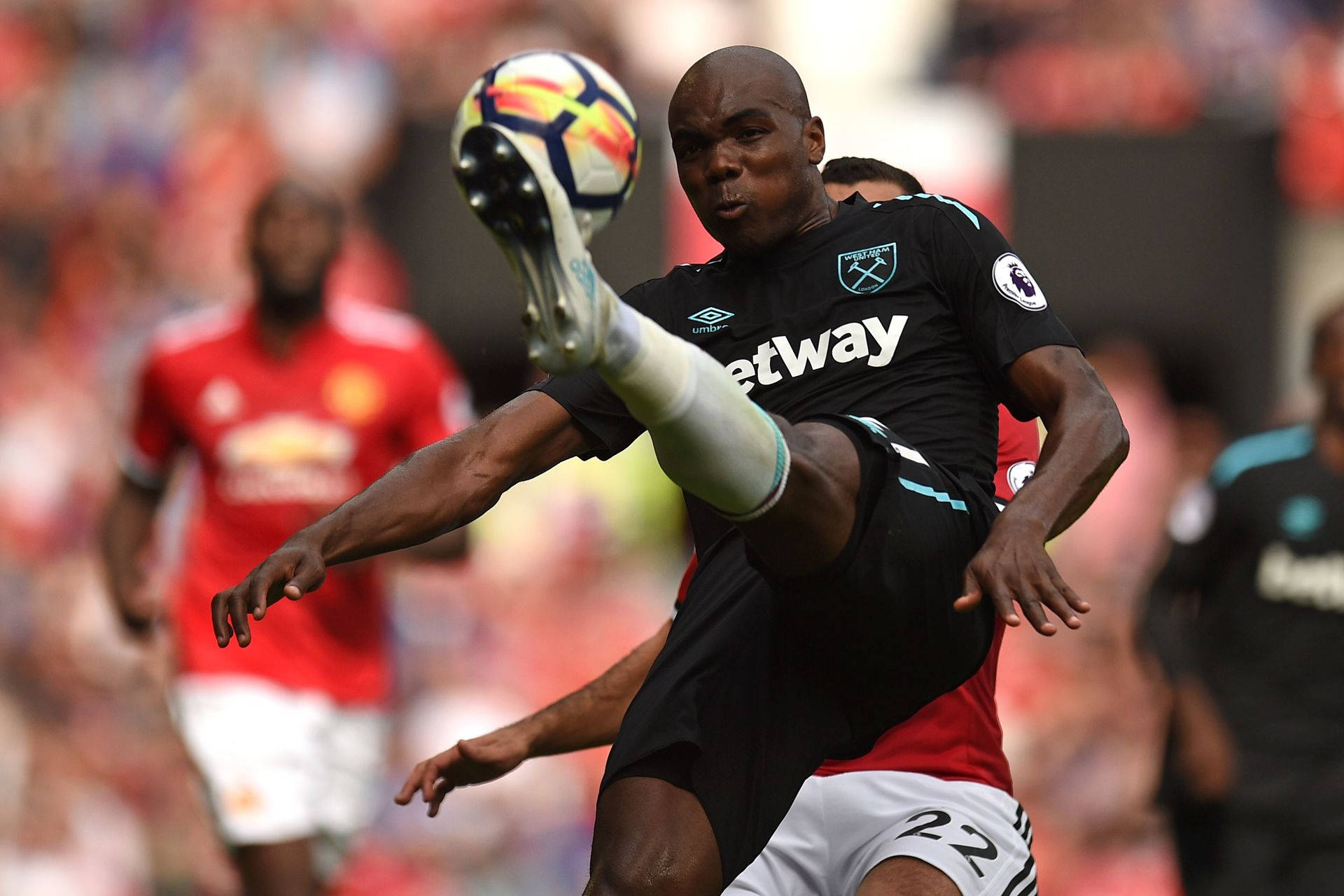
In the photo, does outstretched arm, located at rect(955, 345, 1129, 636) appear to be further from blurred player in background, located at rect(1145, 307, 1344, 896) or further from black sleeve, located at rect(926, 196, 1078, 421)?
blurred player in background, located at rect(1145, 307, 1344, 896)

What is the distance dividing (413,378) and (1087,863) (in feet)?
13.0

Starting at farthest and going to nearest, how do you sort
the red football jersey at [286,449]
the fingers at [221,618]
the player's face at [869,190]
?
1. the red football jersey at [286,449]
2. the player's face at [869,190]
3. the fingers at [221,618]

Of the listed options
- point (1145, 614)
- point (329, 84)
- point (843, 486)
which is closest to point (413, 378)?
point (1145, 614)

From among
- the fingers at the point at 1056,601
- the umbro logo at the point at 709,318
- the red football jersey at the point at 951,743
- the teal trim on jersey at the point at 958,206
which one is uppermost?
the teal trim on jersey at the point at 958,206

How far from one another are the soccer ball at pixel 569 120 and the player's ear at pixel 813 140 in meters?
0.61

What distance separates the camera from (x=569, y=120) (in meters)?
3.49

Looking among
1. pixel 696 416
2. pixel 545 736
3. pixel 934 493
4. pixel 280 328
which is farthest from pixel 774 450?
pixel 280 328

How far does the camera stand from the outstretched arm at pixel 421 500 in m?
3.69

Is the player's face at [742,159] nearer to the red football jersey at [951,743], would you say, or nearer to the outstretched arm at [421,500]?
the outstretched arm at [421,500]

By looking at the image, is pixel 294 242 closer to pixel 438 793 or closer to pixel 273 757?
pixel 273 757

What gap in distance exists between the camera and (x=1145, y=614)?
7.48m

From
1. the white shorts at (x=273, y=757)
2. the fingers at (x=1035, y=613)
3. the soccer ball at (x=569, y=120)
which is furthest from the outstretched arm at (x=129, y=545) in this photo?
the fingers at (x=1035, y=613)

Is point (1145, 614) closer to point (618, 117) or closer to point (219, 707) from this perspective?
point (219, 707)

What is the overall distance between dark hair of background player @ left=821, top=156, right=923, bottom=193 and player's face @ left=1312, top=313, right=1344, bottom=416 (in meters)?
2.59
